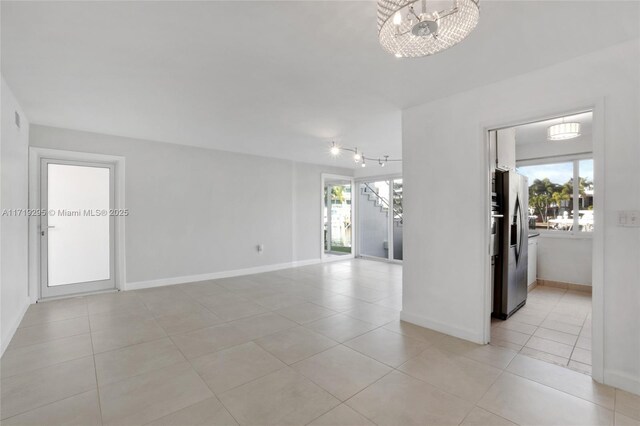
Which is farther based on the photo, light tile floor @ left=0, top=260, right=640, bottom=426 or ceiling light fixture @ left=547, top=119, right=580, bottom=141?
ceiling light fixture @ left=547, top=119, right=580, bottom=141

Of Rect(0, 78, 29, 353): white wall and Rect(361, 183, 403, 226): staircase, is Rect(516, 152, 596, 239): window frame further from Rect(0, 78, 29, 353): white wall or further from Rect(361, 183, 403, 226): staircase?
Rect(0, 78, 29, 353): white wall

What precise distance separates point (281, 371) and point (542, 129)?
4845 millimetres

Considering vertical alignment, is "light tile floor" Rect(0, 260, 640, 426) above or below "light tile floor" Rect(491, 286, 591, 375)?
above

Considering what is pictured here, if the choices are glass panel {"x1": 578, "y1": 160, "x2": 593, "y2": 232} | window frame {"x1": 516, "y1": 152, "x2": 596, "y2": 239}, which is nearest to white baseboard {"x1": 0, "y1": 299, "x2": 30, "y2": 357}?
window frame {"x1": 516, "y1": 152, "x2": 596, "y2": 239}

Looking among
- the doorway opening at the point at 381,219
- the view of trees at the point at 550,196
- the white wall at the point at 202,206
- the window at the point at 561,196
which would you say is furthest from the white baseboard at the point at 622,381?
the white wall at the point at 202,206

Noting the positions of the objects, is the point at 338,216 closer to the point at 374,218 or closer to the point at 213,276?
the point at 374,218

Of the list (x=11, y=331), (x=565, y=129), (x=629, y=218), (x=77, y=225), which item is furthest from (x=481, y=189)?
(x=77, y=225)

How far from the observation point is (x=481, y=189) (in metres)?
2.81

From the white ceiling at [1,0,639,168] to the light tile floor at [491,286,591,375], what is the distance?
8.15 ft

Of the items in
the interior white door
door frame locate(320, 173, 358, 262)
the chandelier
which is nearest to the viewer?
the chandelier

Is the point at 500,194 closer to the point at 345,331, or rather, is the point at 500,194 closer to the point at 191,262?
the point at 345,331

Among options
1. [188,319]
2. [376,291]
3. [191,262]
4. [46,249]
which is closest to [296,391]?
[188,319]

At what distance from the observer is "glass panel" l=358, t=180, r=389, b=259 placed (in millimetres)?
7797

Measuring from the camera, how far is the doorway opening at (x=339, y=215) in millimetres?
7996
